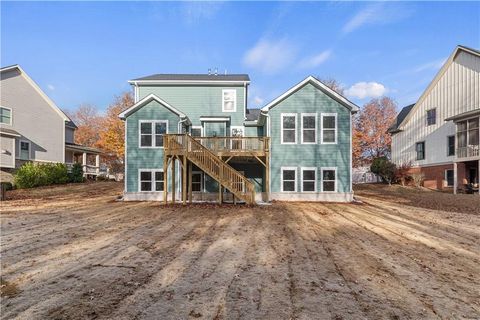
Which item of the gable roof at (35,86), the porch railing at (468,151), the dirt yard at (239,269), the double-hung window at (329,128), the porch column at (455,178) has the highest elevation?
the gable roof at (35,86)

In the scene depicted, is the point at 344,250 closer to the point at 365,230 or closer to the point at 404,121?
the point at 365,230

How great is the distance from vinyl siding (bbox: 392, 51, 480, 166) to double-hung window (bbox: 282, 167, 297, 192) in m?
16.4

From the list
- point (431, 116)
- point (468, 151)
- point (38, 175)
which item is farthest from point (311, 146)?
point (38, 175)

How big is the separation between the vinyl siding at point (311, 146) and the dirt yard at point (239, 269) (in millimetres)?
6713

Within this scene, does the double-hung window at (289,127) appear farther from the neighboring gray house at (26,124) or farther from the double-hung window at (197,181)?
the neighboring gray house at (26,124)

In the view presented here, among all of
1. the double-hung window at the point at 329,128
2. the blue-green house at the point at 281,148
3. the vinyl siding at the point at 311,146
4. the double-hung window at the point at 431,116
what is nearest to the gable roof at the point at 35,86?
the blue-green house at the point at 281,148

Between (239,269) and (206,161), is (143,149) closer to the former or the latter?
(206,161)

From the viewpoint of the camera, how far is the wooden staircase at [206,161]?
1570 cm

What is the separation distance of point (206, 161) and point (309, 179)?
6686 mm

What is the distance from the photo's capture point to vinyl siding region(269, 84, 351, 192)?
1808cm

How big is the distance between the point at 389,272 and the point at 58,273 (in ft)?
21.6

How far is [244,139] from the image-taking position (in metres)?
17.3

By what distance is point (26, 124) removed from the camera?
89.8ft

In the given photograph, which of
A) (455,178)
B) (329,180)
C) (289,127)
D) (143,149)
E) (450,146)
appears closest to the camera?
(329,180)
